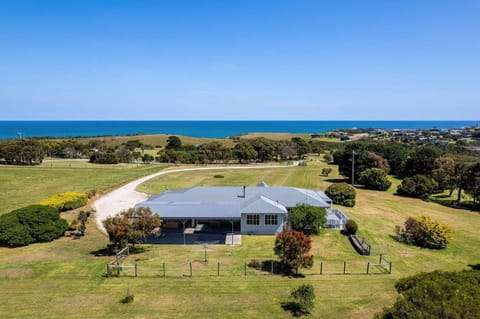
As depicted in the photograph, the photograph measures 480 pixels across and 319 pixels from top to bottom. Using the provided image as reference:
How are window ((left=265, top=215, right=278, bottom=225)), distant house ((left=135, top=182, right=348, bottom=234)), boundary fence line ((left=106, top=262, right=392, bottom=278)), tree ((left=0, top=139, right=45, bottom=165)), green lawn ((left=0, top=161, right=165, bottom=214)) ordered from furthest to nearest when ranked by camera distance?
tree ((left=0, top=139, right=45, bottom=165)) < green lawn ((left=0, top=161, right=165, bottom=214)) < window ((left=265, top=215, right=278, bottom=225)) < distant house ((left=135, top=182, right=348, bottom=234)) < boundary fence line ((left=106, top=262, right=392, bottom=278))

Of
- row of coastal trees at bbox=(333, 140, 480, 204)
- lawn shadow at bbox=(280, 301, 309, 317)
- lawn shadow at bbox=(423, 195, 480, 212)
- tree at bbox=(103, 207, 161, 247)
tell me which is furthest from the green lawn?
lawn shadow at bbox=(423, 195, 480, 212)

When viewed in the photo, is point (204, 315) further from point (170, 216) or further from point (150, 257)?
point (170, 216)

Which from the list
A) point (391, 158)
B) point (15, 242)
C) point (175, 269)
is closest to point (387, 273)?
point (175, 269)

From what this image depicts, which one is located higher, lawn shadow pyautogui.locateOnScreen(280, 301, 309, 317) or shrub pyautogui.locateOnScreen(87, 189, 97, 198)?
shrub pyautogui.locateOnScreen(87, 189, 97, 198)

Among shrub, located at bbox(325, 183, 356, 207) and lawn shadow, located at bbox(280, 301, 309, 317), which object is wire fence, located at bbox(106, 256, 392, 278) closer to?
lawn shadow, located at bbox(280, 301, 309, 317)

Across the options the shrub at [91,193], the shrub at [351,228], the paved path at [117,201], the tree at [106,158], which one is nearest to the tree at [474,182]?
the shrub at [351,228]

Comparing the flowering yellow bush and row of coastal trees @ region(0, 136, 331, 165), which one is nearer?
the flowering yellow bush
